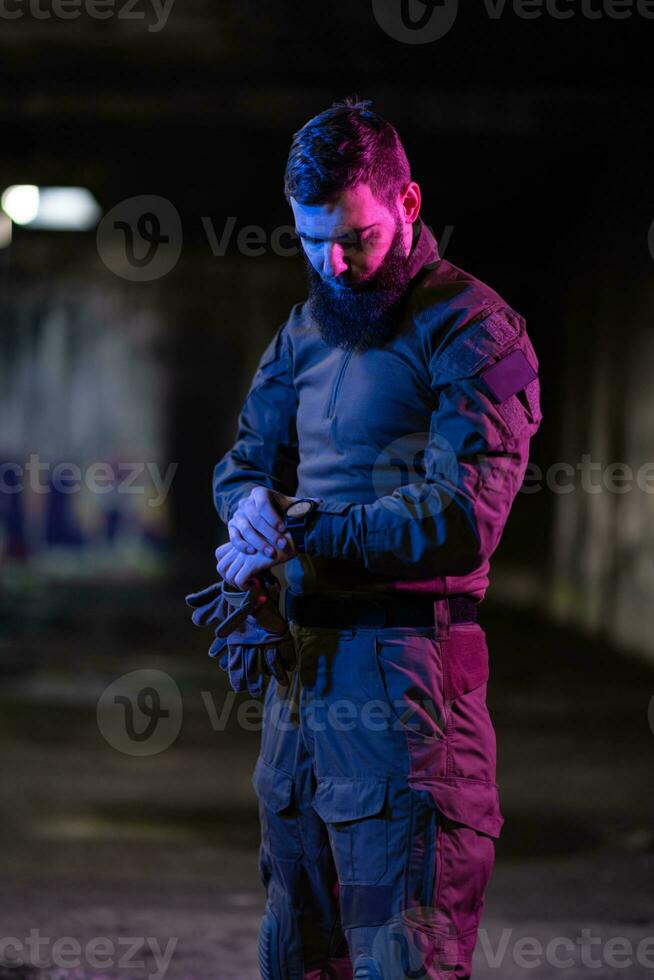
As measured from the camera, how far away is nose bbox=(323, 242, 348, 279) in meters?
1.99

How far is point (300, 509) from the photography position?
2004 mm

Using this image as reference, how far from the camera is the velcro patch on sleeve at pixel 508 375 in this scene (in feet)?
6.36

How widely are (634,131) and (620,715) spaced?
4638 mm

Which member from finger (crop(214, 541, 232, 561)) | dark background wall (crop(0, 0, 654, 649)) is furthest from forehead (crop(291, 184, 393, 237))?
dark background wall (crop(0, 0, 654, 649))

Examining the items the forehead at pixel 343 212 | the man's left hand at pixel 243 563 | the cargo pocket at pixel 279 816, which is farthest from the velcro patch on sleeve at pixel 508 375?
the cargo pocket at pixel 279 816

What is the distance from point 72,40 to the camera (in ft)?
31.6

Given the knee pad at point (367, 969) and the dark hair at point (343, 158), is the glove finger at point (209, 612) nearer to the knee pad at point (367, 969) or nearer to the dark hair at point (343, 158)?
the knee pad at point (367, 969)

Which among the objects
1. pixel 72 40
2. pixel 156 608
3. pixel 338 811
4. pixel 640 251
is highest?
pixel 72 40

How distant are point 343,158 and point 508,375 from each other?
0.44 meters

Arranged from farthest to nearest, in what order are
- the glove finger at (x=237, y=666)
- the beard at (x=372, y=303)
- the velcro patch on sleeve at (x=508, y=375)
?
the glove finger at (x=237, y=666) → the beard at (x=372, y=303) → the velcro patch on sleeve at (x=508, y=375)

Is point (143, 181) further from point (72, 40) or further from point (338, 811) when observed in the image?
point (338, 811)

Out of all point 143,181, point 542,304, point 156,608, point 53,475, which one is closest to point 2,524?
point 53,475

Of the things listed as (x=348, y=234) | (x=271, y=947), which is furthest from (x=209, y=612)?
(x=348, y=234)

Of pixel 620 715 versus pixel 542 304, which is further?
pixel 542 304
